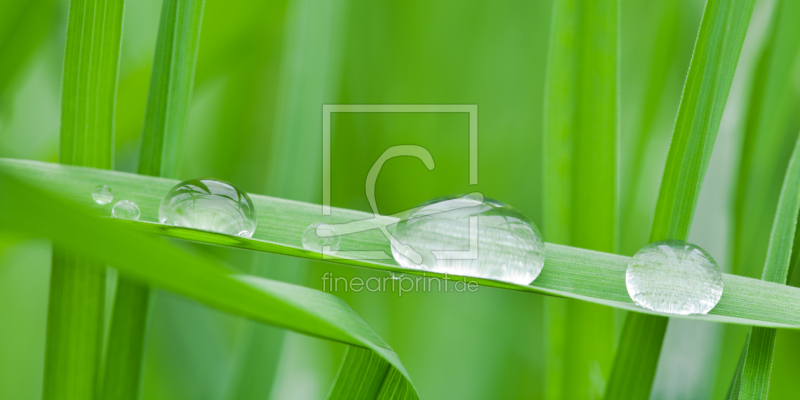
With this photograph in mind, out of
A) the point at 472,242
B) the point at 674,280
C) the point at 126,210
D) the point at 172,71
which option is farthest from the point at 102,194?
the point at 674,280

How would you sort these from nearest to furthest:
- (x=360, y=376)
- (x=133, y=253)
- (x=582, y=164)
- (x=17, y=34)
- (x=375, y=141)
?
(x=133, y=253), (x=360, y=376), (x=582, y=164), (x=17, y=34), (x=375, y=141)

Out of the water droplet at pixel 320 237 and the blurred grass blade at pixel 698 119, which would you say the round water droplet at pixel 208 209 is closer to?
the water droplet at pixel 320 237

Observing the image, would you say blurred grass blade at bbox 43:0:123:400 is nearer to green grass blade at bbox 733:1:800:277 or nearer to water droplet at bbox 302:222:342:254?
water droplet at bbox 302:222:342:254


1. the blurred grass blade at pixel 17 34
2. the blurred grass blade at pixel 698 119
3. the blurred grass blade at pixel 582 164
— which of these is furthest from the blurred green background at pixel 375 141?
the blurred grass blade at pixel 698 119

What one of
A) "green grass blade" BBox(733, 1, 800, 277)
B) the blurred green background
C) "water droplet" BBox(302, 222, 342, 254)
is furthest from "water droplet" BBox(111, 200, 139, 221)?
"green grass blade" BBox(733, 1, 800, 277)

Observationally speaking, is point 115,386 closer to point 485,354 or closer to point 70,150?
point 70,150

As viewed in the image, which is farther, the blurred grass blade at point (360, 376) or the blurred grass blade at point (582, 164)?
the blurred grass blade at point (582, 164)

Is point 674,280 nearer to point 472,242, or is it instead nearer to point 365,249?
point 472,242

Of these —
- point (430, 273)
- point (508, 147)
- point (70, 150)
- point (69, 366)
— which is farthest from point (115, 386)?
point (508, 147)
